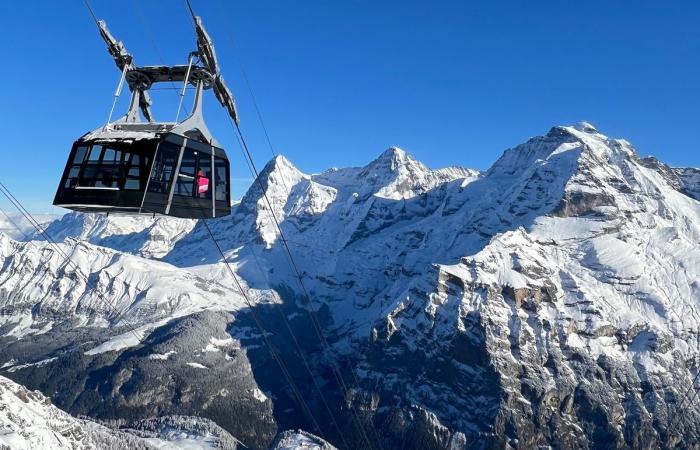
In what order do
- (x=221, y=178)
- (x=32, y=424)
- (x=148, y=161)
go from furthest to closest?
(x=32, y=424) < (x=221, y=178) < (x=148, y=161)

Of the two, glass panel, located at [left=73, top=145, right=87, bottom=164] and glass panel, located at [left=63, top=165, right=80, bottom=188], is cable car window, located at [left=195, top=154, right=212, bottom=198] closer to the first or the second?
glass panel, located at [left=73, top=145, right=87, bottom=164]

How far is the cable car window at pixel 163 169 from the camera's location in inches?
1151

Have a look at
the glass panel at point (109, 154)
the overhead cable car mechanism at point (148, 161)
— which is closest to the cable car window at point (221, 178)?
the overhead cable car mechanism at point (148, 161)

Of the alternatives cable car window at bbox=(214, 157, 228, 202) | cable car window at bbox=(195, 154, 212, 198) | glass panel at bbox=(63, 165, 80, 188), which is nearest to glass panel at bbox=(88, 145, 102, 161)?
glass panel at bbox=(63, 165, 80, 188)

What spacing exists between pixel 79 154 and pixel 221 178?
7.57 metres

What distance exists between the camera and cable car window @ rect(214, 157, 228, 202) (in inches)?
1292

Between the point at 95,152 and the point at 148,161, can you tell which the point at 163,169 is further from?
the point at 95,152

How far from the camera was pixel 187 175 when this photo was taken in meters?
30.8

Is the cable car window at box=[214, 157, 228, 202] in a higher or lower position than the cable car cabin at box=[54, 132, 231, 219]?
higher

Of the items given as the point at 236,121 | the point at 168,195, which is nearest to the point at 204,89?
the point at 236,121

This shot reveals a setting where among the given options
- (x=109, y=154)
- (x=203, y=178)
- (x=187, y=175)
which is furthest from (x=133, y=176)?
(x=203, y=178)

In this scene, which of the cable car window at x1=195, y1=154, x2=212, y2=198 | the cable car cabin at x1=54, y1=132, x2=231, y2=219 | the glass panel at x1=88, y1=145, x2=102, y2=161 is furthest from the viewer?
the cable car window at x1=195, y1=154, x2=212, y2=198

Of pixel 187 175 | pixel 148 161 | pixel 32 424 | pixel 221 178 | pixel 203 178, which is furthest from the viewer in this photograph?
pixel 32 424

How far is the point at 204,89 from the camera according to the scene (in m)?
32.8
